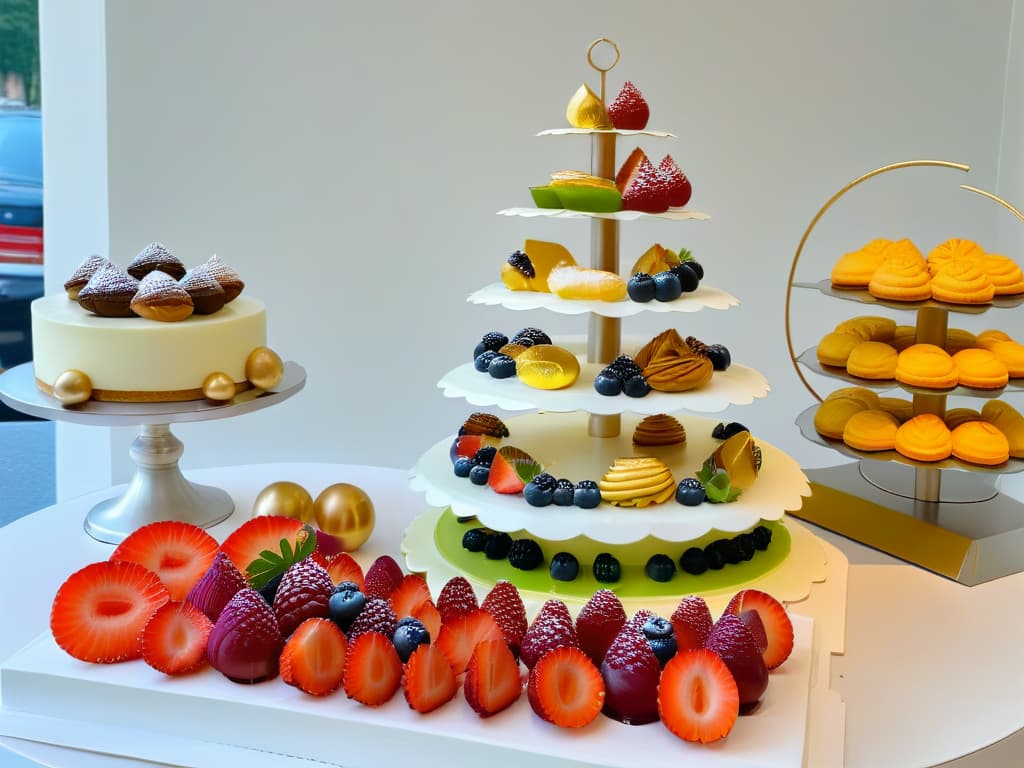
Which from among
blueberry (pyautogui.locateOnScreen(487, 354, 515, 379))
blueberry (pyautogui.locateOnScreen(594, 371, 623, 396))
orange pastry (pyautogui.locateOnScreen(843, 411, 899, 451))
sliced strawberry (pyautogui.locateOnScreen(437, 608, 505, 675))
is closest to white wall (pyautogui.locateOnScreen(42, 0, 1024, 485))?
orange pastry (pyautogui.locateOnScreen(843, 411, 899, 451))

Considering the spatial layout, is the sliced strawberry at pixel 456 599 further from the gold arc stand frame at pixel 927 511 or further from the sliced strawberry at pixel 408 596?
the gold arc stand frame at pixel 927 511

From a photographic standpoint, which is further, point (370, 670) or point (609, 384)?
point (609, 384)

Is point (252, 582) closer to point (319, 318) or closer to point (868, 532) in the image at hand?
point (868, 532)

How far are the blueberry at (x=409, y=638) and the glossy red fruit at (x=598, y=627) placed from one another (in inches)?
6.8

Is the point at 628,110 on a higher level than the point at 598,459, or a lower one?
higher

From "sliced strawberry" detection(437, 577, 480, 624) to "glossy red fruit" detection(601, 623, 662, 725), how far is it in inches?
8.4

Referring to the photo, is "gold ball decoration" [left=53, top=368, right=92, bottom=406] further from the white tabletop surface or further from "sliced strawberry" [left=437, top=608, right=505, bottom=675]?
"sliced strawberry" [left=437, top=608, right=505, bottom=675]

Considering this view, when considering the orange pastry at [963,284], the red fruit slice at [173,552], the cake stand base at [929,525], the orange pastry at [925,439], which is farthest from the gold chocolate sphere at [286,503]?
the orange pastry at [963,284]

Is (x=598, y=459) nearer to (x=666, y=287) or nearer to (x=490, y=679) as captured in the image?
(x=666, y=287)

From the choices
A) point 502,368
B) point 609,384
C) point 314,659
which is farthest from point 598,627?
point 502,368

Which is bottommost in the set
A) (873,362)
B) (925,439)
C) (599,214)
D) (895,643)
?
(895,643)

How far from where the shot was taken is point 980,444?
182 centimetres

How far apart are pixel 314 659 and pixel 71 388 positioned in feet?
2.46

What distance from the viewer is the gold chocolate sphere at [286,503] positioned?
1.82 meters
